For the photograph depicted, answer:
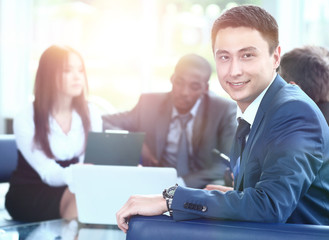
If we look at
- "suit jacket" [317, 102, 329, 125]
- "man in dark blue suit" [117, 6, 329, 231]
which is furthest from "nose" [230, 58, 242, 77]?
"suit jacket" [317, 102, 329, 125]

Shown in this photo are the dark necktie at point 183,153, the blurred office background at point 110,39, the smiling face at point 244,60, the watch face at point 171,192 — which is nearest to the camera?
the watch face at point 171,192

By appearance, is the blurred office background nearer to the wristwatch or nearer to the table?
the table

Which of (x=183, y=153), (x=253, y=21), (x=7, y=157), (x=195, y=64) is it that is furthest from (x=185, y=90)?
(x=253, y=21)

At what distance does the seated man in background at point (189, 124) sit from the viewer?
3346 mm

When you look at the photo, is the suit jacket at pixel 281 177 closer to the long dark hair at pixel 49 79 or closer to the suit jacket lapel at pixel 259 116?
the suit jacket lapel at pixel 259 116

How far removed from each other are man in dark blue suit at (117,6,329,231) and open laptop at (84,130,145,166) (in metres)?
0.93

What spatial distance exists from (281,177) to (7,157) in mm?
2474

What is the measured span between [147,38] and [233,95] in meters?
3.74

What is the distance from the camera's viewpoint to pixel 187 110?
352cm

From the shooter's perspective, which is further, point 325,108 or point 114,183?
point 325,108

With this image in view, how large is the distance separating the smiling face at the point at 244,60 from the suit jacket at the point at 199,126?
1.62m

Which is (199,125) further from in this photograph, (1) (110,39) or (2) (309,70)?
(1) (110,39)

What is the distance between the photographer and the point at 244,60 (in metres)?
1.54

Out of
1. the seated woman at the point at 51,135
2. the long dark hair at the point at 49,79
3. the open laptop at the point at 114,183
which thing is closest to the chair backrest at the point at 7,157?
the seated woman at the point at 51,135
